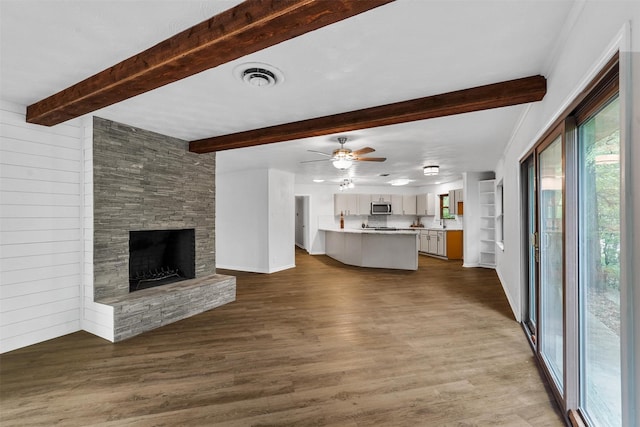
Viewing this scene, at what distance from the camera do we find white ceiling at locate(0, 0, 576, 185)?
5.15 ft

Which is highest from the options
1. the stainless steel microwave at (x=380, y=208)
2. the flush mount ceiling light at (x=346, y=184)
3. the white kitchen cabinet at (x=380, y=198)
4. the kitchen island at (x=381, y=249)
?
the flush mount ceiling light at (x=346, y=184)

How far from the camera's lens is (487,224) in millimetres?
7117

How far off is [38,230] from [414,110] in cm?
409

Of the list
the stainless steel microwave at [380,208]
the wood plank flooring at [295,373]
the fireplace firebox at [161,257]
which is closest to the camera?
the wood plank flooring at [295,373]

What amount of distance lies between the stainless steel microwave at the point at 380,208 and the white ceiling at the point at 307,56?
6259mm

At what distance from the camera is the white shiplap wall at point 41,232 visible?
2833 mm

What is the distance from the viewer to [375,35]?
5.75 ft

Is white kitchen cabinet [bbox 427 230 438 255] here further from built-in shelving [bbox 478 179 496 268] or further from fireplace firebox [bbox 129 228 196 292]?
fireplace firebox [bbox 129 228 196 292]

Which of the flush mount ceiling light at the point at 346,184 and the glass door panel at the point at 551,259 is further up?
the flush mount ceiling light at the point at 346,184

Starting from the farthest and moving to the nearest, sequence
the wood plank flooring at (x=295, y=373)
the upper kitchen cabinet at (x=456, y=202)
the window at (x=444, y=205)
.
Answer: the window at (x=444, y=205)
the upper kitchen cabinet at (x=456, y=202)
the wood plank flooring at (x=295, y=373)

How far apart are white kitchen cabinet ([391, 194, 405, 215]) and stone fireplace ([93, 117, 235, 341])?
686cm

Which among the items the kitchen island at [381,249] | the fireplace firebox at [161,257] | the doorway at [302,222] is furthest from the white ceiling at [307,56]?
the doorway at [302,222]

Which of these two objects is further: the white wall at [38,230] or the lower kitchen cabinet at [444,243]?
the lower kitchen cabinet at [444,243]

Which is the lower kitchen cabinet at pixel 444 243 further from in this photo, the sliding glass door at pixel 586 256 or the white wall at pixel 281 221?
the sliding glass door at pixel 586 256
